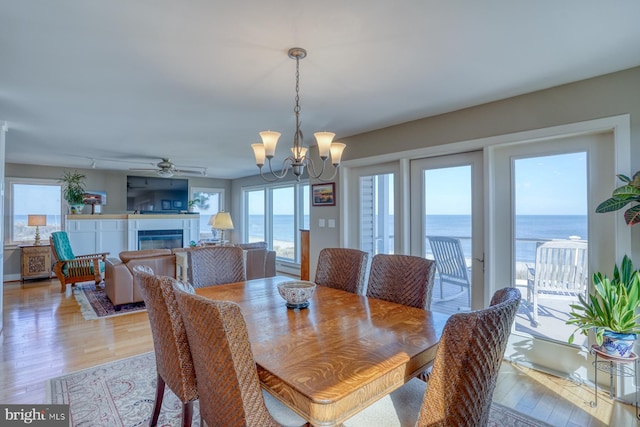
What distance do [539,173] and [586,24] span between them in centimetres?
132

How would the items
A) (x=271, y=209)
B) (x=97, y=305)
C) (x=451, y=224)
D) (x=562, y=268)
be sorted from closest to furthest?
(x=562, y=268) → (x=451, y=224) → (x=97, y=305) → (x=271, y=209)

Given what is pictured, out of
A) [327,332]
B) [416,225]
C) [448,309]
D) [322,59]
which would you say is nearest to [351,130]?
[416,225]

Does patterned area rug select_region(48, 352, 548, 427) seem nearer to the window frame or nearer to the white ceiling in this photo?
the white ceiling

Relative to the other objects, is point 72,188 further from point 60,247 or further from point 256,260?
point 256,260

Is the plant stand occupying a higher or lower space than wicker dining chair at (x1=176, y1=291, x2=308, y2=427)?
lower

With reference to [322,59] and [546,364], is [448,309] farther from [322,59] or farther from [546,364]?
[322,59]

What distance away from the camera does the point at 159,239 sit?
7.50m

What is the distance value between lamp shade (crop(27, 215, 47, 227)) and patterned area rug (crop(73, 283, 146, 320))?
166 centimetres

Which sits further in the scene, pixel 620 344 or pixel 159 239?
pixel 159 239

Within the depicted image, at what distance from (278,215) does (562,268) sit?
583cm

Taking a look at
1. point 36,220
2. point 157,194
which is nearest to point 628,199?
point 157,194

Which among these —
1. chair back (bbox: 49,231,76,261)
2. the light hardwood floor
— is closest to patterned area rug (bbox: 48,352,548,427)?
the light hardwood floor

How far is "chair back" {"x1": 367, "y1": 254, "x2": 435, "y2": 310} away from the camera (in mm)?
2035

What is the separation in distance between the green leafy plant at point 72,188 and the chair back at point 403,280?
21.7 ft
